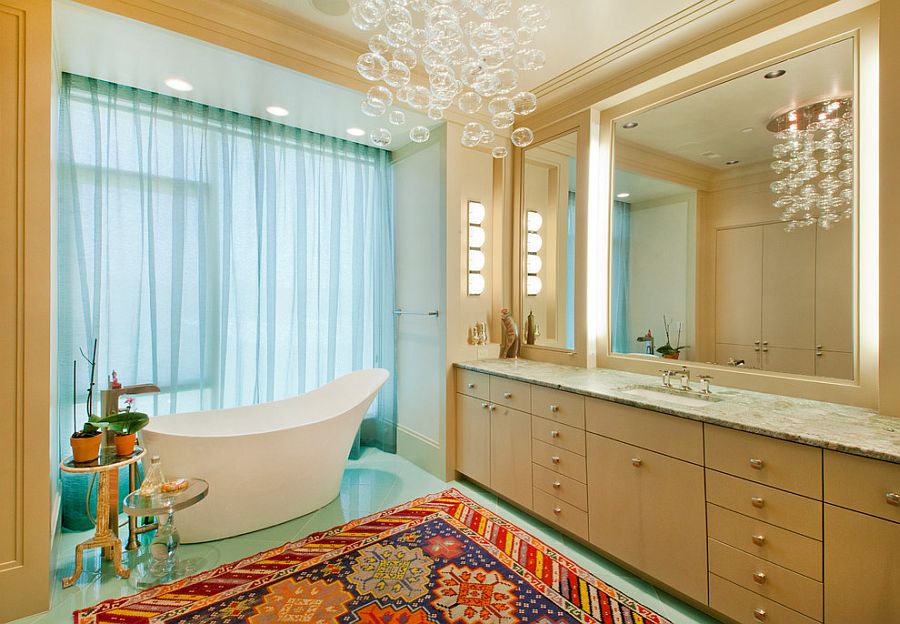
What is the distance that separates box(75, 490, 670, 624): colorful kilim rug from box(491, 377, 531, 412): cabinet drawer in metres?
0.73

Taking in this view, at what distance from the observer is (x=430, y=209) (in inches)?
136

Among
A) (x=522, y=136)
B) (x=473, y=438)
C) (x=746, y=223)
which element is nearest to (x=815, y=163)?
(x=746, y=223)

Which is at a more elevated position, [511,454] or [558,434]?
[558,434]

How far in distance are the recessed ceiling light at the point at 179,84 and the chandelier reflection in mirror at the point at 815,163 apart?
332 cm

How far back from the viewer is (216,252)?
3.05 meters

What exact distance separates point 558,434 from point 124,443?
2245 millimetres

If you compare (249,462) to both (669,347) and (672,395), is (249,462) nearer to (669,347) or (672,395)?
(672,395)

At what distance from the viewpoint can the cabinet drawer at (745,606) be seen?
5.08 feet

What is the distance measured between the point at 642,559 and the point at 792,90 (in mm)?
2380

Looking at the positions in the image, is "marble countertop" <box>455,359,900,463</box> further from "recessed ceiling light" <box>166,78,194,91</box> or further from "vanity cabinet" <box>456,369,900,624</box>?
"recessed ceiling light" <box>166,78,194,91</box>

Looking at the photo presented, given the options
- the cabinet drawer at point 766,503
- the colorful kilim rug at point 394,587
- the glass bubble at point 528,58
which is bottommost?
the colorful kilim rug at point 394,587

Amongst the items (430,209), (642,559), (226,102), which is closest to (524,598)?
(642,559)

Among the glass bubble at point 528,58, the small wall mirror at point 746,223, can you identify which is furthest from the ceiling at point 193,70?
the small wall mirror at point 746,223

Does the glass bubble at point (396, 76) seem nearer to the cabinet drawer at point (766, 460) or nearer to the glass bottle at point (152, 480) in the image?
the cabinet drawer at point (766, 460)
